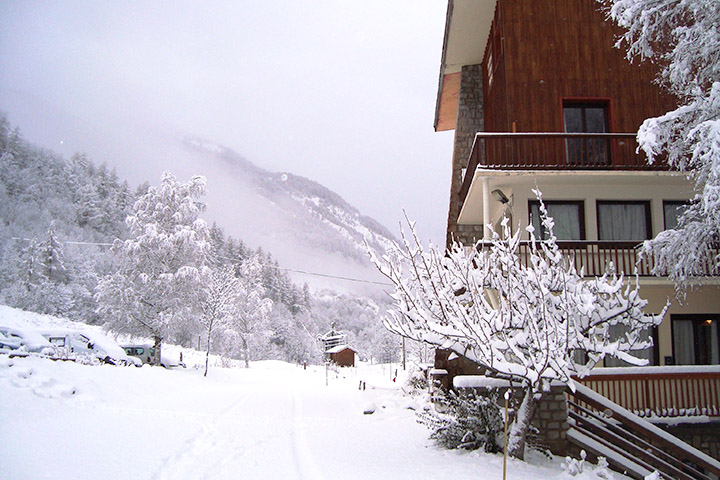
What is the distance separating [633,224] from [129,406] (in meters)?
15.1

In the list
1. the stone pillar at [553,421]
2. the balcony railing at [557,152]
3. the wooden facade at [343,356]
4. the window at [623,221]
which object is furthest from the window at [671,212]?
the wooden facade at [343,356]

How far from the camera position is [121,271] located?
28672mm

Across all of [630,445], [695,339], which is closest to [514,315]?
[630,445]

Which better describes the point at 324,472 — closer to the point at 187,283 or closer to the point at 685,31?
the point at 685,31

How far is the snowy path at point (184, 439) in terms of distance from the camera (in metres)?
7.18

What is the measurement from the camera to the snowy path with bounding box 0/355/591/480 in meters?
7.18

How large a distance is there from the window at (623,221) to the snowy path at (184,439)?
8.18m

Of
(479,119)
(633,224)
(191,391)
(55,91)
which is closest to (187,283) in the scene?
(191,391)

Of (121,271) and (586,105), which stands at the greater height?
(586,105)

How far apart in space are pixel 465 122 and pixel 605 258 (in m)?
Result: 9.13

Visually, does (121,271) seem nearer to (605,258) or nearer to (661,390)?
(605,258)

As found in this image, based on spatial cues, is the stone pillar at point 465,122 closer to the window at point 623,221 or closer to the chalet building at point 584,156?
the chalet building at point 584,156

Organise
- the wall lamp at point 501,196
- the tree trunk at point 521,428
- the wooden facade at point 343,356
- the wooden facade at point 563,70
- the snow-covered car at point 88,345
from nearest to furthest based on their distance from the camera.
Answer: the tree trunk at point 521,428
the wall lamp at point 501,196
the wooden facade at point 563,70
the snow-covered car at point 88,345
the wooden facade at point 343,356

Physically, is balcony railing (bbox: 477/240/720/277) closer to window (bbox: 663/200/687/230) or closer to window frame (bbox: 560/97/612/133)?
window (bbox: 663/200/687/230)
